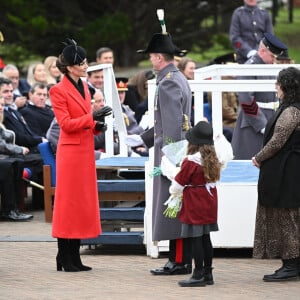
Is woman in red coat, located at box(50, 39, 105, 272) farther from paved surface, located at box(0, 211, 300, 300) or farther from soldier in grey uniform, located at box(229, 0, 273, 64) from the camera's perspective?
soldier in grey uniform, located at box(229, 0, 273, 64)

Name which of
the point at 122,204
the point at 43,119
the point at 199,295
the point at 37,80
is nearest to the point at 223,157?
the point at 199,295

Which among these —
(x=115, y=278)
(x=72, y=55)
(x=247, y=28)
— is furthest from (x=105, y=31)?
(x=115, y=278)

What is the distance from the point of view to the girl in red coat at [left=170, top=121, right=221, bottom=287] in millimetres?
9633

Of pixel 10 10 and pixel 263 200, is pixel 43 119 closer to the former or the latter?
pixel 263 200

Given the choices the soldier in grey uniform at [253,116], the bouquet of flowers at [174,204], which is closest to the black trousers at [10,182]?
the soldier in grey uniform at [253,116]

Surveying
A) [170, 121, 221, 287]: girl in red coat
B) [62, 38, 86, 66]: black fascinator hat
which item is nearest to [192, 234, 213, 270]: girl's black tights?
[170, 121, 221, 287]: girl in red coat

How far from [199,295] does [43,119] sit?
6565 millimetres

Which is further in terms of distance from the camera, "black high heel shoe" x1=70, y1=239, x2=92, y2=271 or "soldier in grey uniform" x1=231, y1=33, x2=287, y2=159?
"soldier in grey uniform" x1=231, y1=33, x2=287, y2=159

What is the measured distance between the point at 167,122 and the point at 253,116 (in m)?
2.77

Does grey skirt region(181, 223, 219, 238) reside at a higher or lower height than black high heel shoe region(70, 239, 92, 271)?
higher

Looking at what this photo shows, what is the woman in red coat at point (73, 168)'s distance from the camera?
10477mm

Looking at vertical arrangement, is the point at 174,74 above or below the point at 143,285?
above

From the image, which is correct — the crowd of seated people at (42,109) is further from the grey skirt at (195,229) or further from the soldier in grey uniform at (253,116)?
the grey skirt at (195,229)

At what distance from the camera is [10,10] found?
23.7m
